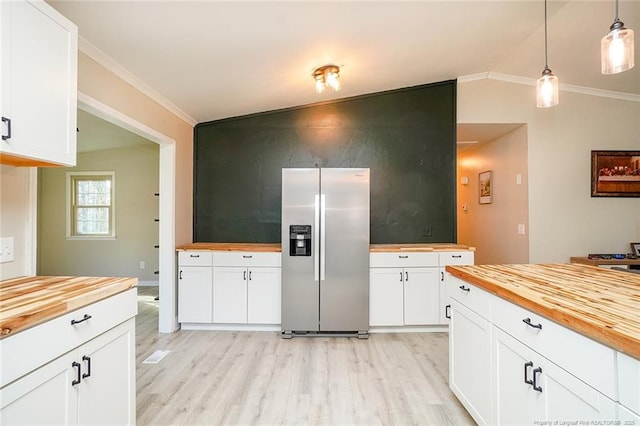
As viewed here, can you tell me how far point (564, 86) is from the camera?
12.3 ft

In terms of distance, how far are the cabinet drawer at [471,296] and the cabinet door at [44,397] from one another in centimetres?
188

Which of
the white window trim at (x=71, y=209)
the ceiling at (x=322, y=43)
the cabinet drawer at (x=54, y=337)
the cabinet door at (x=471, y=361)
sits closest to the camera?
the cabinet drawer at (x=54, y=337)

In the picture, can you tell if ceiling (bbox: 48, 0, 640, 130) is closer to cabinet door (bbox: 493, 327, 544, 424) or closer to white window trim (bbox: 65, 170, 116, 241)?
cabinet door (bbox: 493, 327, 544, 424)

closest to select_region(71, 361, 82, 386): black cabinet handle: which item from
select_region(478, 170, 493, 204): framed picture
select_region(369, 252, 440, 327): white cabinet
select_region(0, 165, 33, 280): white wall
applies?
select_region(0, 165, 33, 280): white wall

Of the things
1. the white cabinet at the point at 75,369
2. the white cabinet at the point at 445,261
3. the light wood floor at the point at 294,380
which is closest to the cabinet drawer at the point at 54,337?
the white cabinet at the point at 75,369

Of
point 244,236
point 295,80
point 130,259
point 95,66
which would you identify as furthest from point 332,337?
point 130,259

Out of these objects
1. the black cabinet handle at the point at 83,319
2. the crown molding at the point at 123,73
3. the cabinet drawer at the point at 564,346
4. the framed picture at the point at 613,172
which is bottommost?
the cabinet drawer at the point at 564,346

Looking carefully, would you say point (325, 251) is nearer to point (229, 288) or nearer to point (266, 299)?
point (266, 299)

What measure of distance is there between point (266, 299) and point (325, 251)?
0.84 meters

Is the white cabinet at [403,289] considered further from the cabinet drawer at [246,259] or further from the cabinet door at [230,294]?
the cabinet door at [230,294]

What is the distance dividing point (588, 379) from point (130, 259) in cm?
604

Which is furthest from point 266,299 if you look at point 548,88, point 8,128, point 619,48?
point 619,48

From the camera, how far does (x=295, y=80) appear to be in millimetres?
3031

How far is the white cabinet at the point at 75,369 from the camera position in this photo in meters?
0.96
